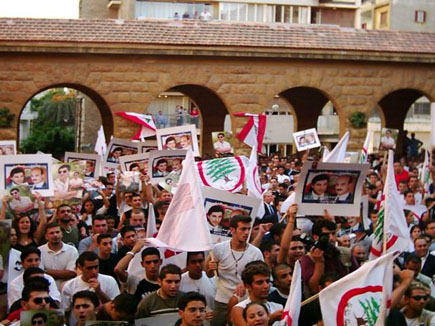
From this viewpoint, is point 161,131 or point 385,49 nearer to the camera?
point 161,131

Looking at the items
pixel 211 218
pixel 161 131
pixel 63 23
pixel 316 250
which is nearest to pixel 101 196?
pixel 161 131

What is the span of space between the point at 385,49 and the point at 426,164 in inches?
513

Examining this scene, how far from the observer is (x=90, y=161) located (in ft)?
55.5

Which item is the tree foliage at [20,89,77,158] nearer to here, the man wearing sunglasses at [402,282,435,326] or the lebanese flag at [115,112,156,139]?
the lebanese flag at [115,112,156,139]

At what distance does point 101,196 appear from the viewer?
1545 cm

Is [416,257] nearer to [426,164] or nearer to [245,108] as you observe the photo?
[426,164]

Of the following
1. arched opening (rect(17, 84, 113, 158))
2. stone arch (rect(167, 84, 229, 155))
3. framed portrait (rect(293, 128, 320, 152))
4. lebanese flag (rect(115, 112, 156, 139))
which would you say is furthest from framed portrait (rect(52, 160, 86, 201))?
arched opening (rect(17, 84, 113, 158))

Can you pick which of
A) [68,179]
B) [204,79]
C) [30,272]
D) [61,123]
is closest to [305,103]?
[204,79]

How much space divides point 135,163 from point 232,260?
7.03m

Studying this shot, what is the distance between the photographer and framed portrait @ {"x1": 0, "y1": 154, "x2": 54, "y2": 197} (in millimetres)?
13102

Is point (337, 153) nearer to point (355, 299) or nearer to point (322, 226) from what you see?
point (322, 226)

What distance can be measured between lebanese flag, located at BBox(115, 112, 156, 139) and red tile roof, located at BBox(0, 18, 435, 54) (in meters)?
2.45

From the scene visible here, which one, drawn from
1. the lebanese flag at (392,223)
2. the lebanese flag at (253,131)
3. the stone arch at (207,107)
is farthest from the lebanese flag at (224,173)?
the stone arch at (207,107)

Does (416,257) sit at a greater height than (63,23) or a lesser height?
lesser
